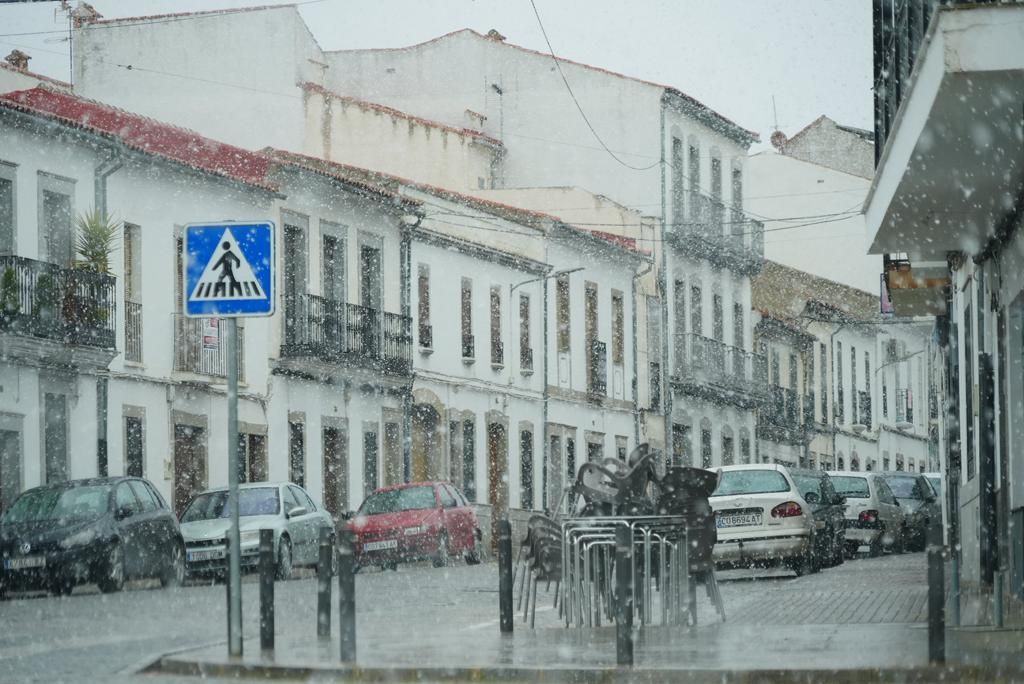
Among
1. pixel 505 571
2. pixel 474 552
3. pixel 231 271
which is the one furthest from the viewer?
pixel 474 552

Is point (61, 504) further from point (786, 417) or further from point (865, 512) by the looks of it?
point (786, 417)

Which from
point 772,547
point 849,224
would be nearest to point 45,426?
point 772,547

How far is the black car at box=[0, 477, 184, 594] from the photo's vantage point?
26422 mm

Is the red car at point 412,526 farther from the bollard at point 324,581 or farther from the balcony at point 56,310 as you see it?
the bollard at point 324,581

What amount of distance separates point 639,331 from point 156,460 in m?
24.7

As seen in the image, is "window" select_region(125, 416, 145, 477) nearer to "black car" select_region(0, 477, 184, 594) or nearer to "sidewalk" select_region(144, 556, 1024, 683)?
"black car" select_region(0, 477, 184, 594)

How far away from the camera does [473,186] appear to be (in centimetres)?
5712

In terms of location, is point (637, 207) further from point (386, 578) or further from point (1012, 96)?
point (1012, 96)

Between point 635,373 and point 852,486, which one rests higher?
point 635,373

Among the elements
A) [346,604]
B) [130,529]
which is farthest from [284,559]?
[346,604]

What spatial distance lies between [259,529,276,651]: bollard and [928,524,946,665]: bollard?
173 inches

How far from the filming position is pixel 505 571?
1566cm

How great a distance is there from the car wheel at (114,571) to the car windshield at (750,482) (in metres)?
7.80

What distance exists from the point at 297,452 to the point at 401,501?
655 cm
